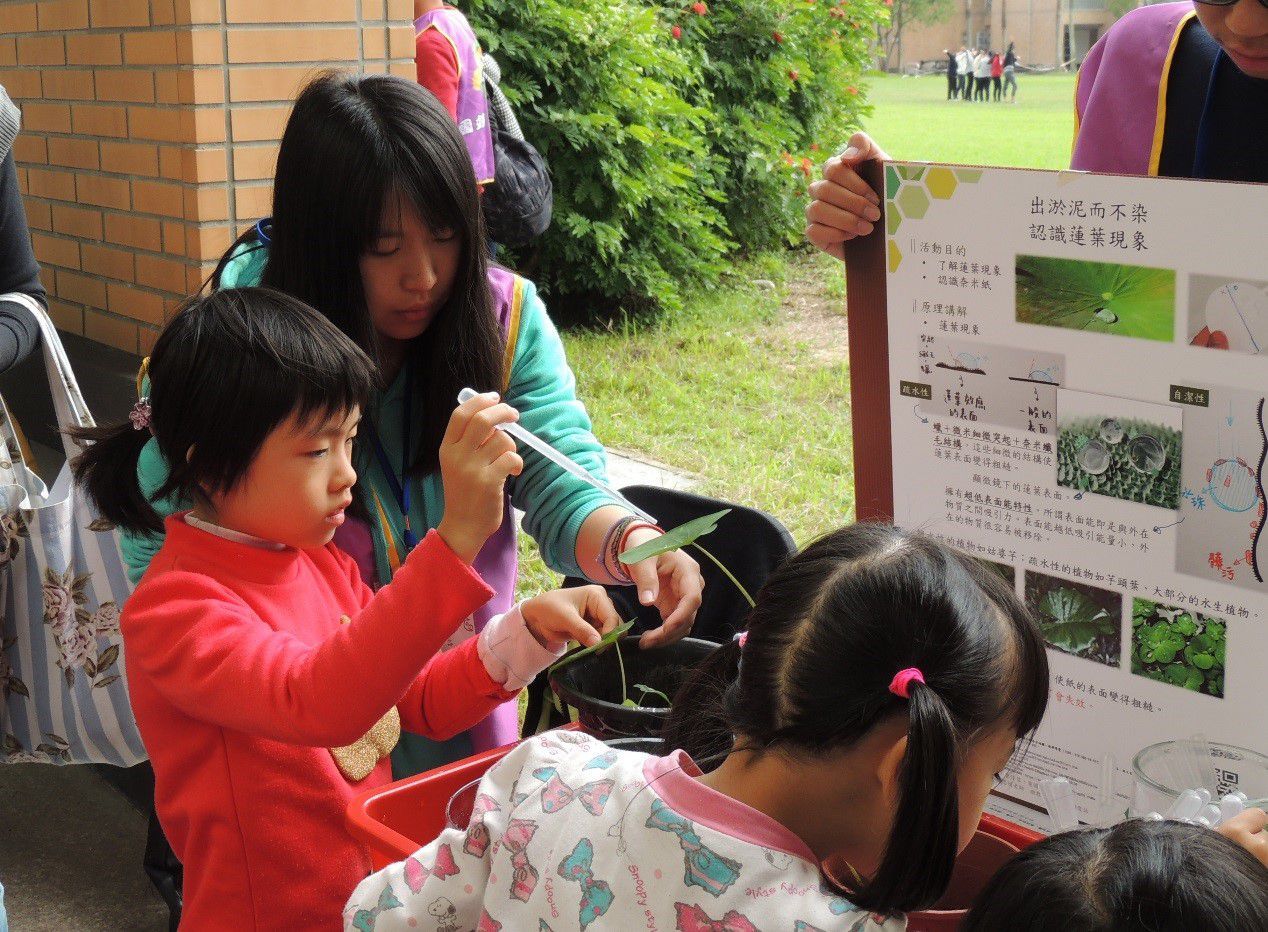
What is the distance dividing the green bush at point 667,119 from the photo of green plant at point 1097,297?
4706 mm

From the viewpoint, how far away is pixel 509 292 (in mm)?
1894

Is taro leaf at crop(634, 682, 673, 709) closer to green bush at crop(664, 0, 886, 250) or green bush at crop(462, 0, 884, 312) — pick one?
green bush at crop(462, 0, 884, 312)

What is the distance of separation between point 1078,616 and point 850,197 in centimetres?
52

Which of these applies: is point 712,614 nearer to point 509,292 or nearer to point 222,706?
point 509,292

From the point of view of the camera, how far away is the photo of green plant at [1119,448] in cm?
126

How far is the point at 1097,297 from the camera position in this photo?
1285mm

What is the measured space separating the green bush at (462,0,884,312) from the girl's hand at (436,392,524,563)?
4595mm

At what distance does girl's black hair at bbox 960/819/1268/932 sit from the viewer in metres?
0.90

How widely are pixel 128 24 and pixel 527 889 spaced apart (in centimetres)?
250

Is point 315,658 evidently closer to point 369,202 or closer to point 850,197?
point 369,202

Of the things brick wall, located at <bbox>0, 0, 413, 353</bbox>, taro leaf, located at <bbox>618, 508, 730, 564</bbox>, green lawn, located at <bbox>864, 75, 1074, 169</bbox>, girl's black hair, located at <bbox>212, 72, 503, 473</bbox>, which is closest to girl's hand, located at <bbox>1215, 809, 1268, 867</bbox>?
Result: taro leaf, located at <bbox>618, 508, 730, 564</bbox>

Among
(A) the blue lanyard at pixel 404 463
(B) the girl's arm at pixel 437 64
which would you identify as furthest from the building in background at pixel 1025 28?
(A) the blue lanyard at pixel 404 463

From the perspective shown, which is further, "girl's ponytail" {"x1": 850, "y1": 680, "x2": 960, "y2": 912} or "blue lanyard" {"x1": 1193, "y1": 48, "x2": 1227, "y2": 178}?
"blue lanyard" {"x1": 1193, "y1": 48, "x2": 1227, "y2": 178}

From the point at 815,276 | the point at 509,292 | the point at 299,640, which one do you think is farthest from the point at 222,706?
the point at 815,276
